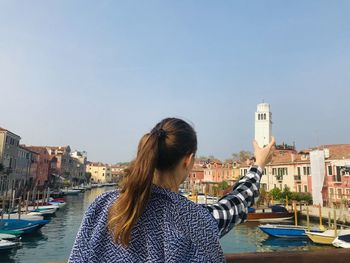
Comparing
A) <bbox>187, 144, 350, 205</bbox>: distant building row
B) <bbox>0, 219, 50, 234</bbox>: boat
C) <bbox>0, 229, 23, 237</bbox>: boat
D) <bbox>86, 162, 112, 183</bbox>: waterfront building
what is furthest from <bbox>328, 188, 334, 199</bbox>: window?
<bbox>86, 162, 112, 183</bbox>: waterfront building

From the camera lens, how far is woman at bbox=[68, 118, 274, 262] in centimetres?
89

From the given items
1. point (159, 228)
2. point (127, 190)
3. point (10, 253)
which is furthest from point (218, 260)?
point (10, 253)

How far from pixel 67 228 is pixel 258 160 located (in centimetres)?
2194

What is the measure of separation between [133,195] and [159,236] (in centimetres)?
13

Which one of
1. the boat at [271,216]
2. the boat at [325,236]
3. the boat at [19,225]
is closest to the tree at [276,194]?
the boat at [271,216]

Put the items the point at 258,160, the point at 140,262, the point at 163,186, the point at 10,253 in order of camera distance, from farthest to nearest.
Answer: the point at 10,253, the point at 258,160, the point at 163,186, the point at 140,262

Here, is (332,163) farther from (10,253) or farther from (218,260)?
(218,260)

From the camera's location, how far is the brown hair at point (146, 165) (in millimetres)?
922

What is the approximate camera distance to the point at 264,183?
3784 cm

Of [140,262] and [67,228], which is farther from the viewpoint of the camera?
[67,228]

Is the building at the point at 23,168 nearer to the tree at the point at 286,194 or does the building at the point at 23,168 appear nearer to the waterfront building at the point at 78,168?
the waterfront building at the point at 78,168

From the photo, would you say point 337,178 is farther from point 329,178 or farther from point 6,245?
point 6,245

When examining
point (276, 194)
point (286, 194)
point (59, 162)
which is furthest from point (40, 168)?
point (286, 194)

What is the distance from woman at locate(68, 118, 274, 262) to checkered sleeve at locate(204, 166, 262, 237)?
0.20 meters
